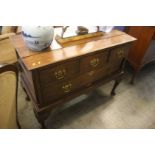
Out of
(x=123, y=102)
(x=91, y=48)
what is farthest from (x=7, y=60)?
(x=123, y=102)

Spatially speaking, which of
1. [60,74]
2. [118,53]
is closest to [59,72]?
[60,74]

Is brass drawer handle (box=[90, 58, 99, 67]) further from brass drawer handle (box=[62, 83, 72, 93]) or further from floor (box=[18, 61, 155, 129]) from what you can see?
floor (box=[18, 61, 155, 129])

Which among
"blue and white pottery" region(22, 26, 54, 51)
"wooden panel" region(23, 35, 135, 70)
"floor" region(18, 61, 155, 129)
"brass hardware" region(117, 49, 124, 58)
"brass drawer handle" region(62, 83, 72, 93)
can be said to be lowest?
"floor" region(18, 61, 155, 129)

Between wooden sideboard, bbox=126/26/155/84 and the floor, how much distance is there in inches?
11.3

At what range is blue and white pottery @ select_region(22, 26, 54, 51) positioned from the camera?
35.9 inches

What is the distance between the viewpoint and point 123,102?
1.77 metres

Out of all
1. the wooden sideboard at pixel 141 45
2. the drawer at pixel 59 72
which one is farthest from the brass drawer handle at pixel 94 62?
the wooden sideboard at pixel 141 45

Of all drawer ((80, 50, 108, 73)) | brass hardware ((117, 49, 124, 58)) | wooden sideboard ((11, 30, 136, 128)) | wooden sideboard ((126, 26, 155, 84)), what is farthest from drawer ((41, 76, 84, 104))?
wooden sideboard ((126, 26, 155, 84))

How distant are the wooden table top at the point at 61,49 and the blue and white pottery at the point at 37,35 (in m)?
0.07

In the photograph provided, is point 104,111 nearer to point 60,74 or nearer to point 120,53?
point 120,53
